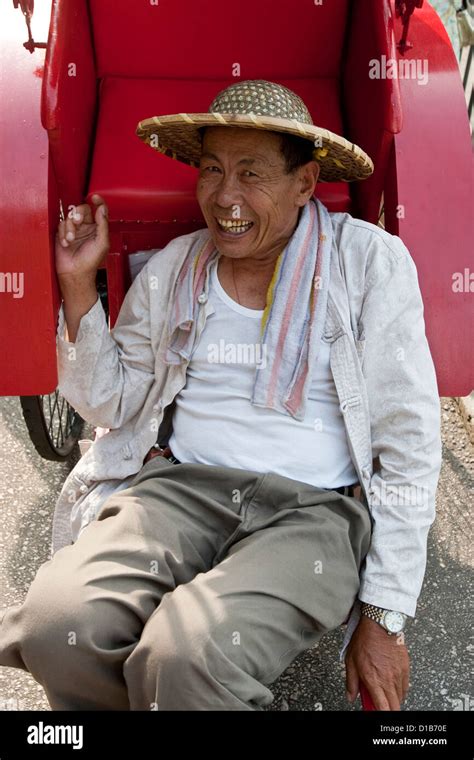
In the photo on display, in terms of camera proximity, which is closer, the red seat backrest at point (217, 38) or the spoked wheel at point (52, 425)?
the red seat backrest at point (217, 38)

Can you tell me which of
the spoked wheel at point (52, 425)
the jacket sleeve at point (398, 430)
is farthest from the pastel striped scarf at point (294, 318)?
the spoked wheel at point (52, 425)

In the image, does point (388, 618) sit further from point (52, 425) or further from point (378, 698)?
point (52, 425)

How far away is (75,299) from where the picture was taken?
2.06m

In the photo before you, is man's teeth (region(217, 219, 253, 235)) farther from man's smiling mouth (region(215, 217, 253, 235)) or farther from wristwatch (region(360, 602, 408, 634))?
wristwatch (region(360, 602, 408, 634))

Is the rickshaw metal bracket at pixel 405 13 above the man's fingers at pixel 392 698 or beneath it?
above

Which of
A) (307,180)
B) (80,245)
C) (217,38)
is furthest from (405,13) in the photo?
(80,245)

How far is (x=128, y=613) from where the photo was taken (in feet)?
5.81

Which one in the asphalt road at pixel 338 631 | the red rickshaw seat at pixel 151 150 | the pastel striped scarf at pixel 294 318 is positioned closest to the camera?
the pastel striped scarf at pixel 294 318

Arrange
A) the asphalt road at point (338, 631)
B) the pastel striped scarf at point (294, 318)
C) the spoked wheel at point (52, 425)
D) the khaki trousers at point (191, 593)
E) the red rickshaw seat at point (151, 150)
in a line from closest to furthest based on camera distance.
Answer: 1. the khaki trousers at point (191, 593)
2. the pastel striped scarf at point (294, 318)
3. the red rickshaw seat at point (151, 150)
4. the asphalt road at point (338, 631)
5. the spoked wheel at point (52, 425)

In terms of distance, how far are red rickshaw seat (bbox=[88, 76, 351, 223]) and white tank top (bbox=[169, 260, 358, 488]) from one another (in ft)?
0.94

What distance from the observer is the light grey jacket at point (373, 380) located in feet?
6.39

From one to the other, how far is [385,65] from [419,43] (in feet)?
1.27

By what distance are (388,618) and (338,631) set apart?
67 centimetres

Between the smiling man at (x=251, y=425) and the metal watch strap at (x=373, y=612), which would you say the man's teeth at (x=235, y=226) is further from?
the metal watch strap at (x=373, y=612)
